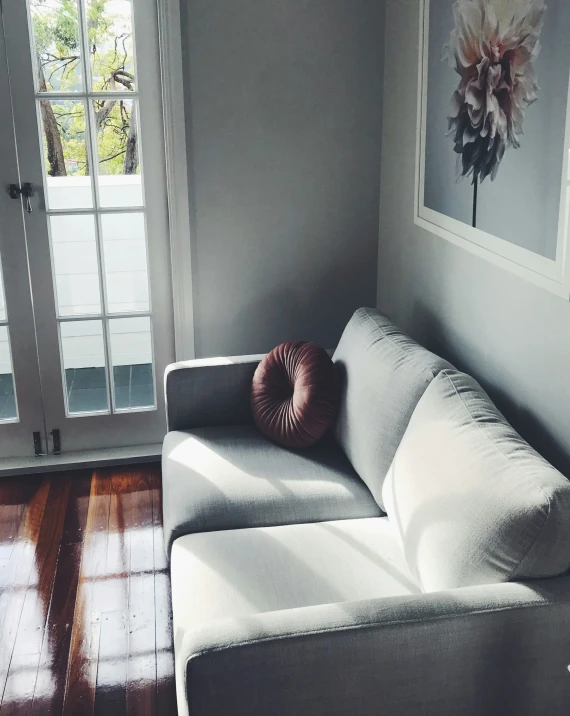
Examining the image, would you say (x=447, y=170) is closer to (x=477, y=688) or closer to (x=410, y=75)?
(x=410, y=75)

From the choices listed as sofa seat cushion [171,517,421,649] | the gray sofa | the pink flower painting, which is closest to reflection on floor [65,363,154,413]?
the gray sofa

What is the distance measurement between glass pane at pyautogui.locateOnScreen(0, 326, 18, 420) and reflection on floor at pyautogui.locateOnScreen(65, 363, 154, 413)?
24 cm

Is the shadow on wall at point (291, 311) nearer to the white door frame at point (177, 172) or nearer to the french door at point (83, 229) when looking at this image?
the white door frame at point (177, 172)

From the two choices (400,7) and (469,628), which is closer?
(469,628)

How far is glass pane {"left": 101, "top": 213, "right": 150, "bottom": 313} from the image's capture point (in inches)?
124

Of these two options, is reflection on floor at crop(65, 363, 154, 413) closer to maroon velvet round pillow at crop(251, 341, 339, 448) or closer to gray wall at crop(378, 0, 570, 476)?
maroon velvet round pillow at crop(251, 341, 339, 448)

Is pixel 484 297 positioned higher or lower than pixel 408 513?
higher

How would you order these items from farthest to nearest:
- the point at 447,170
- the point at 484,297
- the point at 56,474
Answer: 1. the point at 56,474
2. the point at 447,170
3. the point at 484,297

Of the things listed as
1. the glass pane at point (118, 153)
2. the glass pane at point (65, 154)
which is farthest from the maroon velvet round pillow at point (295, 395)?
the glass pane at point (65, 154)

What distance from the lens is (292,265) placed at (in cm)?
325

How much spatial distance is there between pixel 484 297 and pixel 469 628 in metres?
1.12

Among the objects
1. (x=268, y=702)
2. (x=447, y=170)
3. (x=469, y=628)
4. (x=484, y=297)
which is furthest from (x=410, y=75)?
(x=268, y=702)

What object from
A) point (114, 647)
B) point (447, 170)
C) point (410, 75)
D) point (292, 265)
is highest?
point (410, 75)

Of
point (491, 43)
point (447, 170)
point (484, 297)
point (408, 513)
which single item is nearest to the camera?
point (408, 513)
